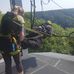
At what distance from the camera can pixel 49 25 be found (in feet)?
19.0

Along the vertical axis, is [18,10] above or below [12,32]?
above

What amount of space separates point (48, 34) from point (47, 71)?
2.91 feet

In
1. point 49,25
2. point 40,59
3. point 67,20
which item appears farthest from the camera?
point 67,20

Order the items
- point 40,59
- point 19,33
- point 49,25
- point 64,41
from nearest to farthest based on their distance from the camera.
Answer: point 19,33 < point 49,25 < point 40,59 < point 64,41

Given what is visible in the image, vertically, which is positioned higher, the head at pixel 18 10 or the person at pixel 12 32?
the head at pixel 18 10

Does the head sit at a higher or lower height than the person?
higher

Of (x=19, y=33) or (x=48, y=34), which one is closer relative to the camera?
(x=19, y=33)

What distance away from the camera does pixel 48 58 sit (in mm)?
6828

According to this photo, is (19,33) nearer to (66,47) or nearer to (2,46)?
(2,46)

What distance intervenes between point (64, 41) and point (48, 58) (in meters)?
9.70

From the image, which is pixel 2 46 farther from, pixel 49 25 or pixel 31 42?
pixel 49 25

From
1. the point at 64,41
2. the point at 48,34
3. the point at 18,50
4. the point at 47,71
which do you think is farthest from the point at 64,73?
the point at 64,41

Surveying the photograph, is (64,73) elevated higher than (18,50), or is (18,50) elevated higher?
(18,50)

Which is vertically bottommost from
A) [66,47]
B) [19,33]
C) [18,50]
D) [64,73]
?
[66,47]
